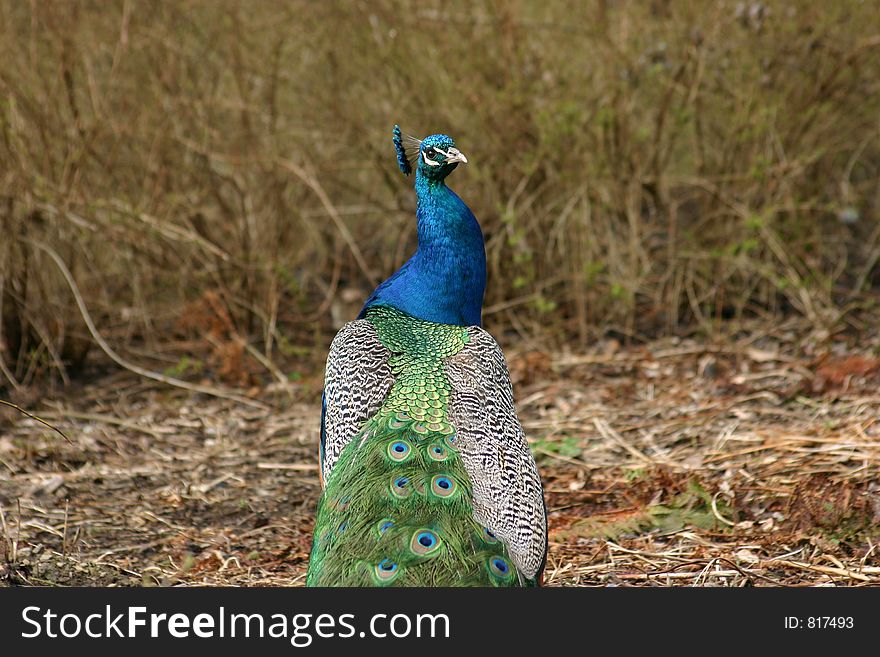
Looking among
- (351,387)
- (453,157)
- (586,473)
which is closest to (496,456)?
(351,387)

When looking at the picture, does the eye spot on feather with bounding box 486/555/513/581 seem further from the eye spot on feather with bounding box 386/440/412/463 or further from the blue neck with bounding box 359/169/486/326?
the blue neck with bounding box 359/169/486/326

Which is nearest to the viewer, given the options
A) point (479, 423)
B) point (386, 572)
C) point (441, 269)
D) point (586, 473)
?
point (386, 572)

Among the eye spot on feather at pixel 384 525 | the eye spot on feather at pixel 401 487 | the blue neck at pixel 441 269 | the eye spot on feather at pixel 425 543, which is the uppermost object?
the blue neck at pixel 441 269

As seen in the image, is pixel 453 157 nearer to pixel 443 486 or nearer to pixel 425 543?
pixel 443 486

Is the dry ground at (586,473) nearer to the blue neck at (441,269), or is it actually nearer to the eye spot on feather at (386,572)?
the blue neck at (441,269)

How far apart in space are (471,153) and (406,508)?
4528 millimetres

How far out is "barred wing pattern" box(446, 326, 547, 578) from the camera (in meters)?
3.60

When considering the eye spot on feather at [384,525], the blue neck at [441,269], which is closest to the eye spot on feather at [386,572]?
the eye spot on feather at [384,525]

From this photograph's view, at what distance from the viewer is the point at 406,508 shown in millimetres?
3510

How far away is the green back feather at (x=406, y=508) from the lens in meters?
3.34

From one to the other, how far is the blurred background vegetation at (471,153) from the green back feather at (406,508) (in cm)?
341

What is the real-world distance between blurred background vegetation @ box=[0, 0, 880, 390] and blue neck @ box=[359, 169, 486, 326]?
8.27 ft

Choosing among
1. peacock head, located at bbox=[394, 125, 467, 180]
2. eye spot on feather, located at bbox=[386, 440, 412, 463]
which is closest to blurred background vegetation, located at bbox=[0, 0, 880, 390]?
peacock head, located at bbox=[394, 125, 467, 180]
